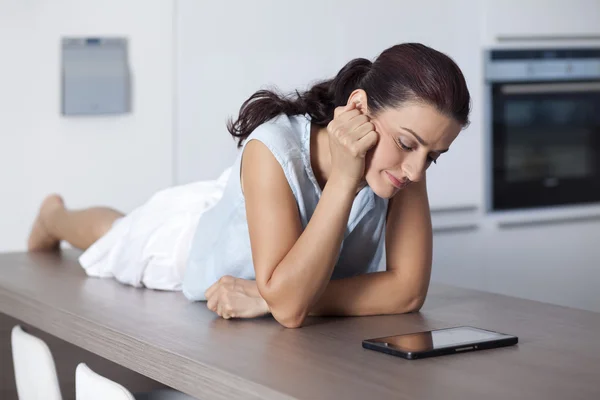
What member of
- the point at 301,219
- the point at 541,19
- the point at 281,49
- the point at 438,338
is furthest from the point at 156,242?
the point at 541,19

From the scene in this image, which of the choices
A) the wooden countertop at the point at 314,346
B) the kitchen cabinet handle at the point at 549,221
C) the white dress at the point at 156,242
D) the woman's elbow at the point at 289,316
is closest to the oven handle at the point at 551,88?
the kitchen cabinet handle at the point at 549,221

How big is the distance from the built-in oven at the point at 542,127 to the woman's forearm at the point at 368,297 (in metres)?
2.16

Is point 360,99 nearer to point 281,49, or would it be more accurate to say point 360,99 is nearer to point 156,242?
point 156,242

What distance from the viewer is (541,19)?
380 centimetres

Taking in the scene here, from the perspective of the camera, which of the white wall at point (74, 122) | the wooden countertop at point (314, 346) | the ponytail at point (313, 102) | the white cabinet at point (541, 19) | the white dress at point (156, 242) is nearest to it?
the wooden countertop at point (314, 346)

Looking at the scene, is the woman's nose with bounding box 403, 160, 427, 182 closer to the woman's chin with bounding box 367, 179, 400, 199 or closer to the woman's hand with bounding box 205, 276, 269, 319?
the woman's chin with bounding box 367, 179, 400, 199

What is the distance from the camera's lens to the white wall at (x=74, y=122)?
2.88m

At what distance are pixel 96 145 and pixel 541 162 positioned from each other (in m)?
1.87

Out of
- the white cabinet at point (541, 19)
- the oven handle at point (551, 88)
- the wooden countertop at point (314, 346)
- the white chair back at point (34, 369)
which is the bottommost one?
the white chair back at point (34, 369)

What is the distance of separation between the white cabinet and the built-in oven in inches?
2.7

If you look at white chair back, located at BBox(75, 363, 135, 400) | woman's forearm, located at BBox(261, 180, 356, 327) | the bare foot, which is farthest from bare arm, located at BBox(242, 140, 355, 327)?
the bare foot

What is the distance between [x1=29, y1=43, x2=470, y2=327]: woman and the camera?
4.83 feet

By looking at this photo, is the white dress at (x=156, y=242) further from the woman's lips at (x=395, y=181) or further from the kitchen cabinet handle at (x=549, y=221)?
the kitchen cabinet handle at (x=549, y=221)

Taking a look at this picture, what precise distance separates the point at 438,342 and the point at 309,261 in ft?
0.89
